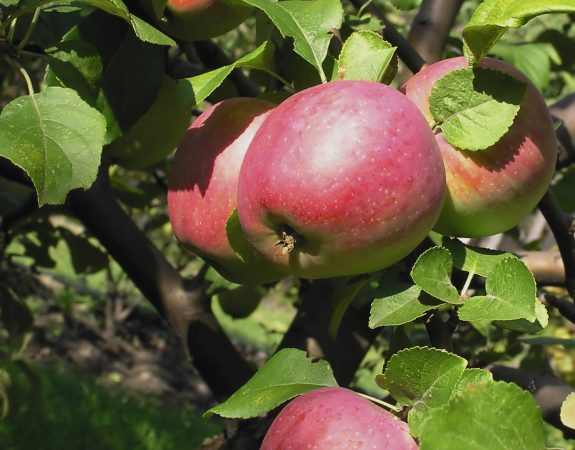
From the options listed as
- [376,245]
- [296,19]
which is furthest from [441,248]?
Answer: [296,19]

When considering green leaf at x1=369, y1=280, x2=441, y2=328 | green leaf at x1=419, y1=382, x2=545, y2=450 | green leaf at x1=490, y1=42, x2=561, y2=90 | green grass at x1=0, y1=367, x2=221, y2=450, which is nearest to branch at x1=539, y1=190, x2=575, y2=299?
green leaf at x1=369, y1=280, x2=441, y2=328

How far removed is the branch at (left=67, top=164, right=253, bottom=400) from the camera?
130 cm

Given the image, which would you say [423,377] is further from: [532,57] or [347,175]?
[532,57]

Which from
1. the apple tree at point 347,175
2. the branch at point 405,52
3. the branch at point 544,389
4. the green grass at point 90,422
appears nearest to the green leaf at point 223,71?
the apple tree at point 347,175

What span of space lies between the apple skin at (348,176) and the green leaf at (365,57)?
0.18 feet

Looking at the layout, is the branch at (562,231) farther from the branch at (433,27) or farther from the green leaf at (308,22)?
the branch at (433,27)

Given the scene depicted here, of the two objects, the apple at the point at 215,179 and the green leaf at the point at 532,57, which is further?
the green leaf at the point at 532,57

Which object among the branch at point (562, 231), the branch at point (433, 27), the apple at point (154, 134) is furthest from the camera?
the branch at point (433, 27)

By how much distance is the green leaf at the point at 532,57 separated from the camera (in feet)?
5.34

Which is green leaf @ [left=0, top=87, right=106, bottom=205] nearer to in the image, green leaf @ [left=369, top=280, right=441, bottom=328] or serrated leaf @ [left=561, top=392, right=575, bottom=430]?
green leaf @ [left=369, top=280, right=441, bottom=328]

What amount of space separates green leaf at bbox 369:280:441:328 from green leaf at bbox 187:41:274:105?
0.23 m

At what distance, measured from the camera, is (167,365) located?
15.5ft

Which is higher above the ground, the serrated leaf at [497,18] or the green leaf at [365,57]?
the serrated leaf at [497,18]

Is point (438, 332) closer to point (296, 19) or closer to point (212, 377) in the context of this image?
point (296, 19)
